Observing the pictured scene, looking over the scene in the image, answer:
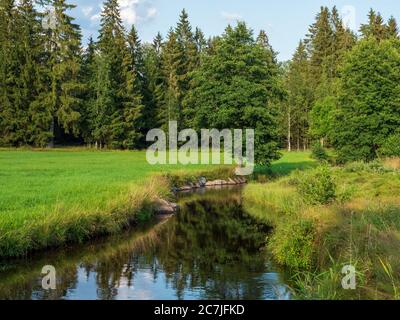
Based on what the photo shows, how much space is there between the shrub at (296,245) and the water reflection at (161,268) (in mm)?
578

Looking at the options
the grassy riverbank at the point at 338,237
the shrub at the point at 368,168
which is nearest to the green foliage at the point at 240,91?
the shrub at the point at 368,168

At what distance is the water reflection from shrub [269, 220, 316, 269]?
1.90ft

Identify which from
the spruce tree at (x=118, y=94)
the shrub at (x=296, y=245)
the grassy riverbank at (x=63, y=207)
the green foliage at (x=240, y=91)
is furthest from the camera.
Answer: the spruce tree at (x=118, y=94)

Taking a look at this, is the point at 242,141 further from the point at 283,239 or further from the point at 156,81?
the point at 156,81

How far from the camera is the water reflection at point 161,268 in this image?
12.9 meters

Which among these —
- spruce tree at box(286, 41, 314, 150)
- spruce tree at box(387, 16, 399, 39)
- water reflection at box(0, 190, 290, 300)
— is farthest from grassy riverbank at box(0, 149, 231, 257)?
spruce tree at box(387, 16, 399, 39)

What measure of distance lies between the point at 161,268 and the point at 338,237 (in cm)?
544

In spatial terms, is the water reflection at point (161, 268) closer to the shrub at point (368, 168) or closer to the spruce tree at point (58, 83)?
the shrub at point (368, 168)

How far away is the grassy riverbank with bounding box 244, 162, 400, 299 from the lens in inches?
447

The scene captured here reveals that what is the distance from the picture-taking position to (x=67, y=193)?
22.7 m

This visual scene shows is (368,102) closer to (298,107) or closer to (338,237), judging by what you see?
(338,237)

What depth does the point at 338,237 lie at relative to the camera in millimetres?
14820

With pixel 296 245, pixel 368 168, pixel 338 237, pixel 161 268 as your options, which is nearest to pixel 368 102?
pixel 368 168
